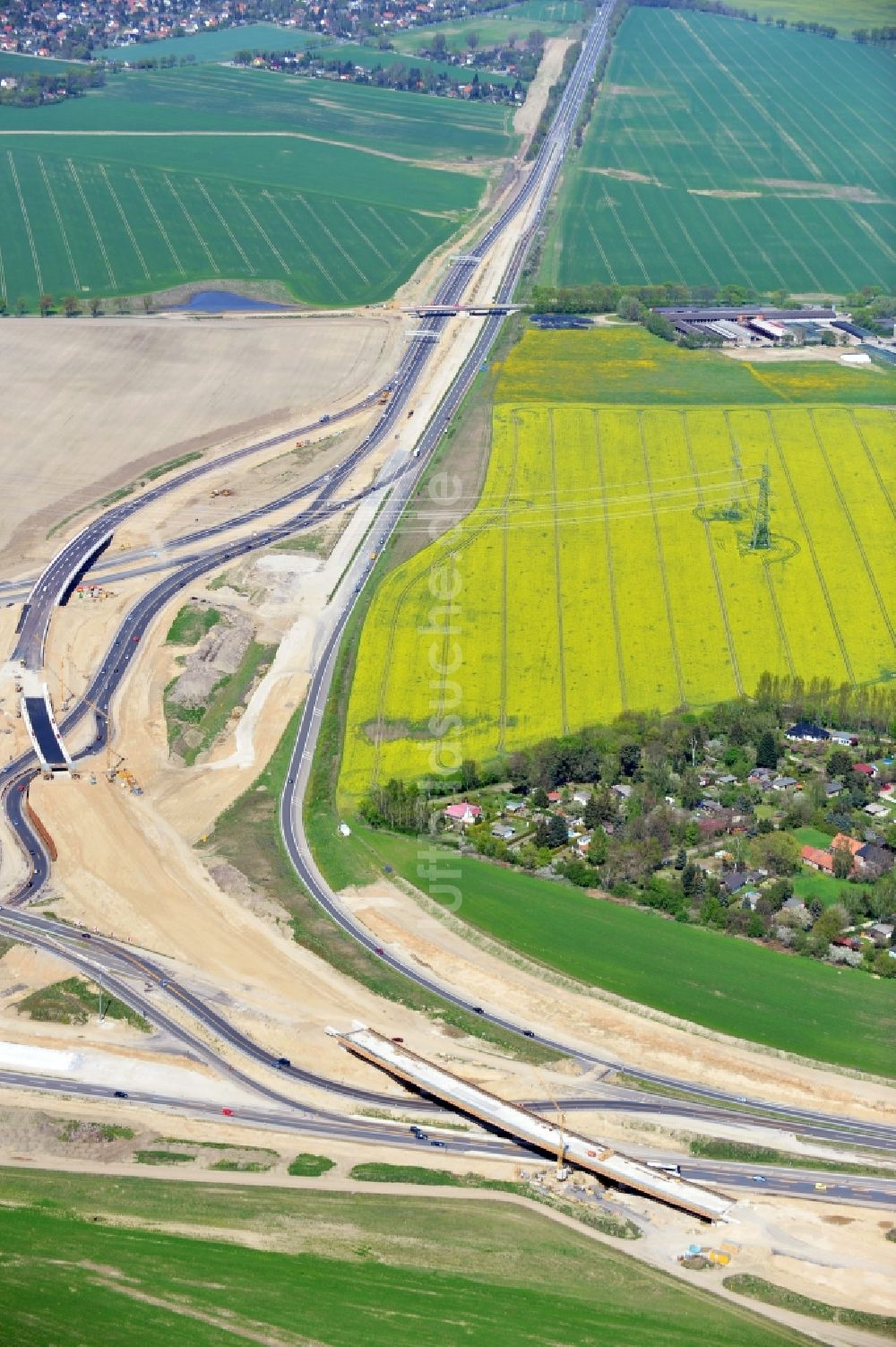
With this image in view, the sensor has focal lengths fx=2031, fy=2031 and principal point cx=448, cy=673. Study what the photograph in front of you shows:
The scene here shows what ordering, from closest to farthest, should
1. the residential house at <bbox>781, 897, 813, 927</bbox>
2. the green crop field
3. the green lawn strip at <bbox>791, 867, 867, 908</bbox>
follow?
the residential house at <bbox>781, 897, 813, 927</bbox> → the green lawn strip at <bbox>791, 867, 867, 908</bbox> → the green crop field

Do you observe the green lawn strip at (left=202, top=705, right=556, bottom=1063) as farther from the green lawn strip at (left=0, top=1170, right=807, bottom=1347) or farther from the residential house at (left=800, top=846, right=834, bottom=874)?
the residential house at (left=800, top=846, right=834, bottom=874)

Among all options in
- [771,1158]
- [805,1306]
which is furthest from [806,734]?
[805,1306]

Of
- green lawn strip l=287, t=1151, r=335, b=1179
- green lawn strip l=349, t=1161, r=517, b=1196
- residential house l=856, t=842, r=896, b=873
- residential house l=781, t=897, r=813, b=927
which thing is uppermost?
residential house l=856, t=842, r=896, b=873

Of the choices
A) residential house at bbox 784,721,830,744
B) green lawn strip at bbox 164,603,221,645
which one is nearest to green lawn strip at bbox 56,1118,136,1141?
residential house at bbox 784,721,830,744

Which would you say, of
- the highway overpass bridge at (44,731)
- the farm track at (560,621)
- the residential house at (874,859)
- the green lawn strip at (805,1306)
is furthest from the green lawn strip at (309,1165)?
the farm track at (560,621)

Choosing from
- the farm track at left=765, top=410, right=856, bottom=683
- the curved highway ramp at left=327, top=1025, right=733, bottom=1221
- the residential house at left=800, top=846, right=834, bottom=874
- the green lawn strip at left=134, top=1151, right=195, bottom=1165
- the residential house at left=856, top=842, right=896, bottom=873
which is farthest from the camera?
the farm track at left=765, top=410, right=856, bottom=683

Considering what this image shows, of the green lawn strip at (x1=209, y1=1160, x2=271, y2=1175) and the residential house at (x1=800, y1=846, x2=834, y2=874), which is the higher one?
the residential house at (x1=800, y1=846, x2=834, y2=874)

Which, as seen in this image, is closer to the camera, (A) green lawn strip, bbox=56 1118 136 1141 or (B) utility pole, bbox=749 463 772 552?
(A) green lawn strip, bbox=56 1118 136 1141
